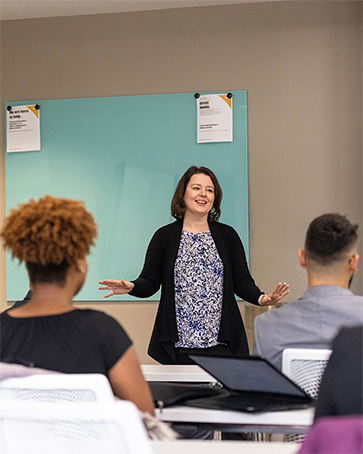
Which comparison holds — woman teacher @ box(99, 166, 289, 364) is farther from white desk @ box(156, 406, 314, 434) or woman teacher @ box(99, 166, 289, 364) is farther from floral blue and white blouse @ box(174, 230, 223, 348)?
white desk @ box(156, 406, 314, 434)

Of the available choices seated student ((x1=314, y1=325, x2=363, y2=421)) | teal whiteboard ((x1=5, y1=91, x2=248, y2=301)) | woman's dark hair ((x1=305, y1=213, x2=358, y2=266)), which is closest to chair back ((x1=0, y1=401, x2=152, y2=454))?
seated student ((x1=314, y1=325, x2=363, y2=421))

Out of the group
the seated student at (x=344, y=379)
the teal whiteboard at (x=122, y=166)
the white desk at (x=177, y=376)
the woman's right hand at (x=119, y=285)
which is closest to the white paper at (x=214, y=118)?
the teal whiteboard at (x=122, y=166)

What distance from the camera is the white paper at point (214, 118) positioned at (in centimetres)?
359

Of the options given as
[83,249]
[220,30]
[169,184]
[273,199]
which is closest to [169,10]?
[220,30]

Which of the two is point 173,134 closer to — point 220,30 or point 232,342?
point 220,30

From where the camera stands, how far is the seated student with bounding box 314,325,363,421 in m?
0.80

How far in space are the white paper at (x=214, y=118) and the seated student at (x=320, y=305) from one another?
197 centimetres

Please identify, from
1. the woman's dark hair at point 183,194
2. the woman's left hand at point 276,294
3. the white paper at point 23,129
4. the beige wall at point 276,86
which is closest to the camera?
the woman's left hand at point 276,294

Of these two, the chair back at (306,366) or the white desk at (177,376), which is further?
the white desk at (177,376)

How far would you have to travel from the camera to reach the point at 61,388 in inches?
40.0

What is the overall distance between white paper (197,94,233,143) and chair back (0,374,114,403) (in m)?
2.77

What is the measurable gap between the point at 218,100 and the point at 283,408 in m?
2.67

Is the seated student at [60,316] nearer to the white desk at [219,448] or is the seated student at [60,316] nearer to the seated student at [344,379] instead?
the white desk at [219,448]

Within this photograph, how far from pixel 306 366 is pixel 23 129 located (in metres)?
3.10
